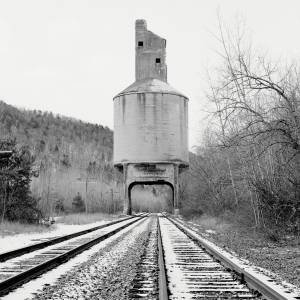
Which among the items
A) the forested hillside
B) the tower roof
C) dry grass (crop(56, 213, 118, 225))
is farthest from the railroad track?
the forested hillside

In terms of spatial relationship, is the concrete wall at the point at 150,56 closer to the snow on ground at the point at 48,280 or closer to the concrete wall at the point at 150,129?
the concrete wall at the point at 150,129

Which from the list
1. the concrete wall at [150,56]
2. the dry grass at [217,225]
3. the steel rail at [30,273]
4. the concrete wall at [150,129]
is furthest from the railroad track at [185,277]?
the concrete wall at [150,56]

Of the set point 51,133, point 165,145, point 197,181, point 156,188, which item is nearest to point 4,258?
point 197,181

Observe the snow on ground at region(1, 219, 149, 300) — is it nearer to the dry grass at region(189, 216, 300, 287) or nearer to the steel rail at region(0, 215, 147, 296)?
the steel rail at region(0, 215, 147, 296)

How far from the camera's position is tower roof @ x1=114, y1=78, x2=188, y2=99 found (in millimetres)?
36000

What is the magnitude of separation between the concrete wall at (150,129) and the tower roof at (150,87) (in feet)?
0.96

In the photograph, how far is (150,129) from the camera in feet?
115

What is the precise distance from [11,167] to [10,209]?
1.72m

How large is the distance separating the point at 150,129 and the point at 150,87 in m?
3.57

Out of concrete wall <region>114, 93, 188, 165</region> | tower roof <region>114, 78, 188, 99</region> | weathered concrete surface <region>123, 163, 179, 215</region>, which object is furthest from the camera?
tower roof <region>114, 78, 188, 99</region>

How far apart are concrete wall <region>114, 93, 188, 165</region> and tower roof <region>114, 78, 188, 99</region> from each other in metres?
0.29

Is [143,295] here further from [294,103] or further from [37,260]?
[294,103]

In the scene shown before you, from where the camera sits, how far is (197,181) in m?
31.6

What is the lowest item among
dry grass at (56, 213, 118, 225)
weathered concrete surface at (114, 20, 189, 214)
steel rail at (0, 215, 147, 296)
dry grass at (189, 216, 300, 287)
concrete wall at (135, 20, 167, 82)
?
dry grass at (189, 216, 300, 287)
